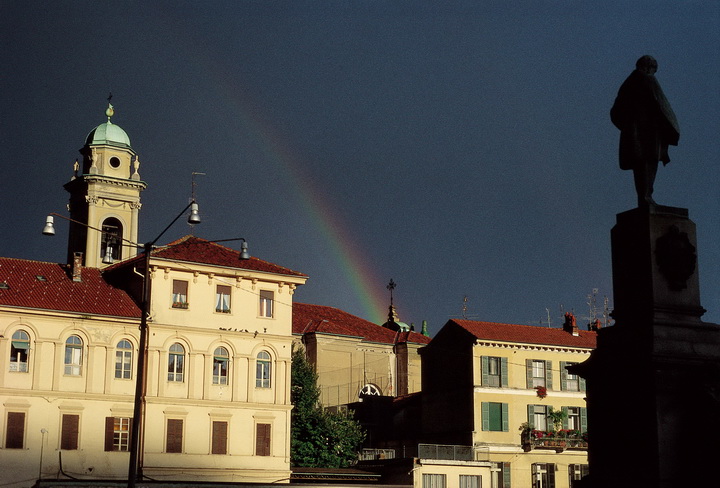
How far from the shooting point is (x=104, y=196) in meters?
85.4

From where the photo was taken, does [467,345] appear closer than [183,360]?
No

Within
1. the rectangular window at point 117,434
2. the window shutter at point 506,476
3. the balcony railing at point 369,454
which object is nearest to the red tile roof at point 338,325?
the balcony railing at point 369,454

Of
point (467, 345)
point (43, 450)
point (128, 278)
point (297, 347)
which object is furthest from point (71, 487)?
point (297, 347)

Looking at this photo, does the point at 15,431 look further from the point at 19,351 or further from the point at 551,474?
the point at 551,474

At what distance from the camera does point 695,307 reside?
61.1 feet

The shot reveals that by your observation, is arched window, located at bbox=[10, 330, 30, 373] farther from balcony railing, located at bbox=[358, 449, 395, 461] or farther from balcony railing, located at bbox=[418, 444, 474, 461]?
balcony railing, located at bbox=[358, 449, 395, 461]

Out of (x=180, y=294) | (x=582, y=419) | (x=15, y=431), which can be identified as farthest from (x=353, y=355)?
(x=15, y=431)

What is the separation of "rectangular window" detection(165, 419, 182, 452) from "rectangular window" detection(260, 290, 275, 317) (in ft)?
25.9

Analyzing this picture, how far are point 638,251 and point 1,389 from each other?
4078cm

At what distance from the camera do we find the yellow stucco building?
5300cm

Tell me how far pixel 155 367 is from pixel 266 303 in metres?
7.65

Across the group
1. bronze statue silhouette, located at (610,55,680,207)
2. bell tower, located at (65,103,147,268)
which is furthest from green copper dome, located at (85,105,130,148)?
bronze statue silhouette, located at (610,55,680,207)

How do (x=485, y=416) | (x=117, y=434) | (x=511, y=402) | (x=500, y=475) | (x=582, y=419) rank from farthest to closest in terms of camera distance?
(x=582, y=419)
(x=511, y=402)
(x=485, y=416)
(x=500, y=475)
(x=117, y=434)

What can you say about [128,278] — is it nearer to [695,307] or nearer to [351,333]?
[351,333]
